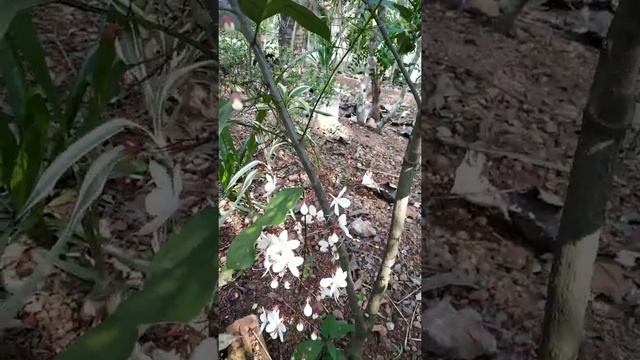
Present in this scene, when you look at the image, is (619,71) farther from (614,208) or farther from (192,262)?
Result: (192,262)

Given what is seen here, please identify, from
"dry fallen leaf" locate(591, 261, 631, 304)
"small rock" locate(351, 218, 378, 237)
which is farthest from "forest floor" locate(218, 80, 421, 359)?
"dry fallen leaf" locate(591, 261, 631, 304)

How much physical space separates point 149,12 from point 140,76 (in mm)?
62

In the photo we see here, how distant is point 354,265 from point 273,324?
18 cm

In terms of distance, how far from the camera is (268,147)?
101 cm

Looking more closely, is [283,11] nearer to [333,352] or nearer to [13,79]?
[13,79]

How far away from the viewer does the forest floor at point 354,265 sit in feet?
3.17

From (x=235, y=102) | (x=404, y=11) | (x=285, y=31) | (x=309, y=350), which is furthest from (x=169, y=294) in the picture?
(x=285, y=31)

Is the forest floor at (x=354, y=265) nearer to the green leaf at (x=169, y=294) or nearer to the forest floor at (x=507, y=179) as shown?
A: the forest floor at (x=507, y=179)

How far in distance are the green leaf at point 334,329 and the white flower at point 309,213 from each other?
0.56 feet

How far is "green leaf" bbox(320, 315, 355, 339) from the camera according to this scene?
3.04 ft

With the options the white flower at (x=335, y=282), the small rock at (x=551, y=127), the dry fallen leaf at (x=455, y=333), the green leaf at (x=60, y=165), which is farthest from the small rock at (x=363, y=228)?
the green leaf at (x=60, y=165)

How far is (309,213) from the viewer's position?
3.20 feet

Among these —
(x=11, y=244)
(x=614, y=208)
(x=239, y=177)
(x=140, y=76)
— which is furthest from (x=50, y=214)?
(x=614, y=208)

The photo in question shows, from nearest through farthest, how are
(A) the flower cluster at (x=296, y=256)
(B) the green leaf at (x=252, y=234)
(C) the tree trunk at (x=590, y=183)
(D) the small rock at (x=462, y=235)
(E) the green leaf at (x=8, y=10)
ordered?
1. (E) the green leaf at (x=8, y=10)
2. (C) the tree trunk at (x=590, y=183)
3. (D) the small rock at (x=462, y=235)
4. (B) the green leaf at (x=252, y=234)
5. (A) the flower cluster at (x=296, y=256)
